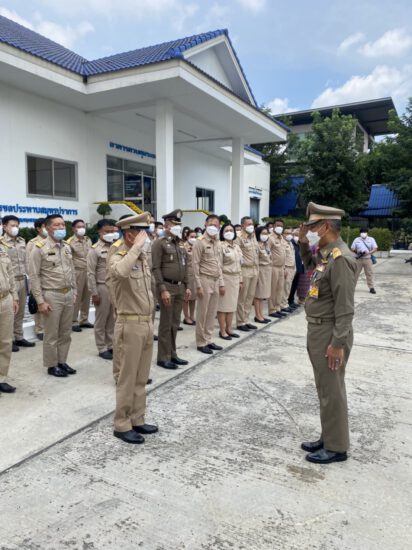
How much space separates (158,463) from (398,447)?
1.74 metres

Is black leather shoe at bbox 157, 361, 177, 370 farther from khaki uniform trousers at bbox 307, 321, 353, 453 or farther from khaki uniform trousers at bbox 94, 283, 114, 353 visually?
khaki uniform trousers at bbox 307, 321, 353, 453

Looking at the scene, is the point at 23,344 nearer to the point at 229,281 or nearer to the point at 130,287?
the point at 229,281

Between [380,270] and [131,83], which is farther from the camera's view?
[380,270]

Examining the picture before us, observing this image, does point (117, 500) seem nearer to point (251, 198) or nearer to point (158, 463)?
point (158, 463)

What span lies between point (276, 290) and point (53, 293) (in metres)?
4.39

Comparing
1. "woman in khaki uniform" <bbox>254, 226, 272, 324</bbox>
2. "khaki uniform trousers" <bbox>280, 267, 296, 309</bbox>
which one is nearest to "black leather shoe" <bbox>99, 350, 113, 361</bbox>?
"woman in khaki uniform" <bbox>254, 226, 272, 324</bbox>

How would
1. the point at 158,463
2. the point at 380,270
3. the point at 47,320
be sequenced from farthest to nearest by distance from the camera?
the point at 380,270
the point at 47,320
the point at 158,463

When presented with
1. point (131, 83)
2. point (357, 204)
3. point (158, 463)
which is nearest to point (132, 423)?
point (158, 463)

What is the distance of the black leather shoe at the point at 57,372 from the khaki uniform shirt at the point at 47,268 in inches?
28.5

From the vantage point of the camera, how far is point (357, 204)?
2462 cm

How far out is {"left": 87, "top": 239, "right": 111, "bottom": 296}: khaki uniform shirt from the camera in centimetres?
505

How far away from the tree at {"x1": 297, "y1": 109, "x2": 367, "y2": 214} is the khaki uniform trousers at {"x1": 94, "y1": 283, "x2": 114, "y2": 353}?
70.2 ft

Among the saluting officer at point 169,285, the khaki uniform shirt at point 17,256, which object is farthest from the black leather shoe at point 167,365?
the khaki uniform shirt at point 17,256

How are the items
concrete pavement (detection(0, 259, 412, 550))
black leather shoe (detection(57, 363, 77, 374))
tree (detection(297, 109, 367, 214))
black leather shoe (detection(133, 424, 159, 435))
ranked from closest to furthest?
1. concrete pavement (detection(0, 259, 412, 550))
2. black leather shoe (detection(133, 424, 159, 435))
3. black leather shoe (detection(57, 363, 77, 374))
4. tree (detection(297, 109, 367, 214))
